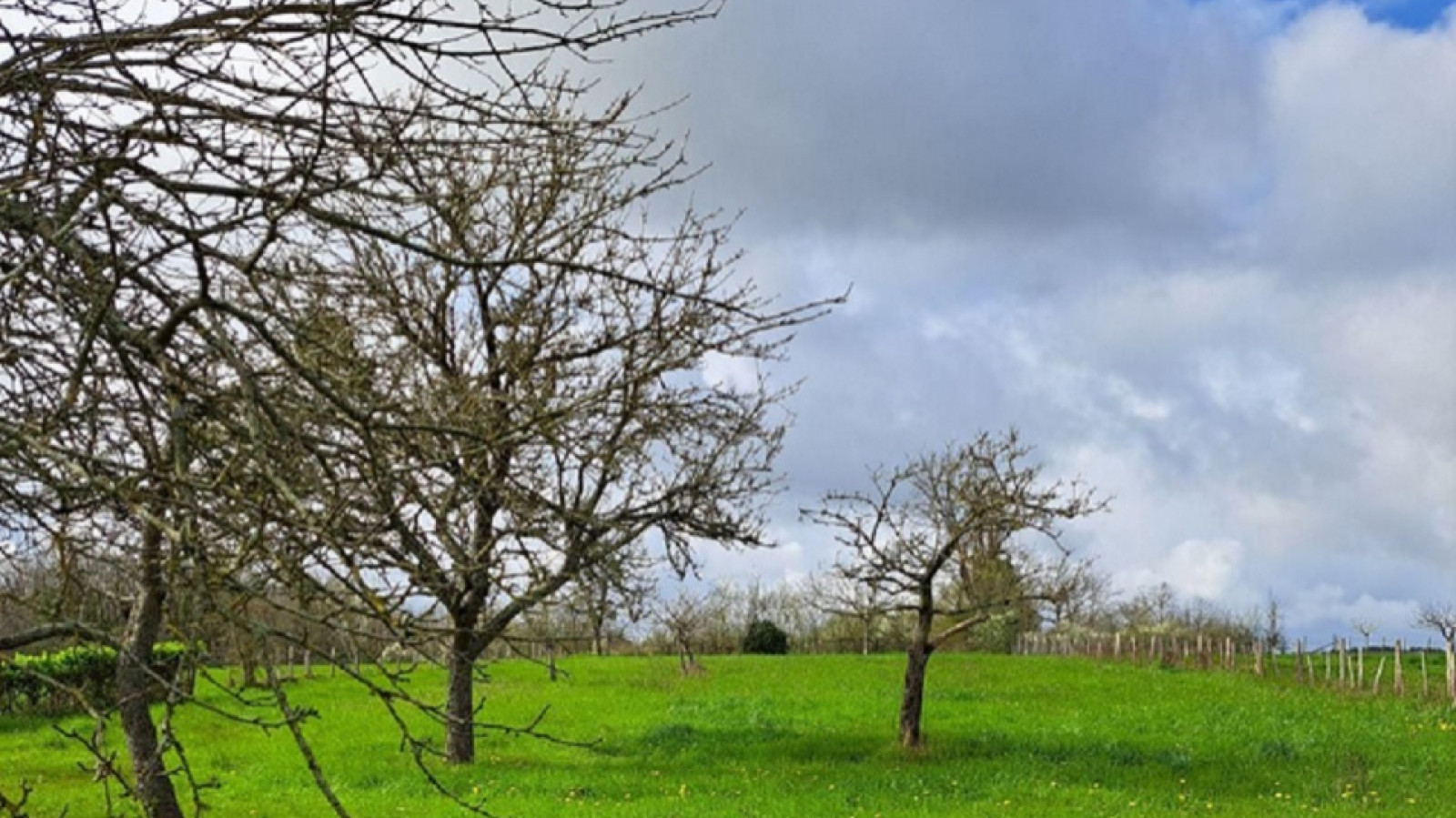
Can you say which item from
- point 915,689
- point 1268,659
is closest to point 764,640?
point 1268,659

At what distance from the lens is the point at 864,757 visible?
58.2 feet

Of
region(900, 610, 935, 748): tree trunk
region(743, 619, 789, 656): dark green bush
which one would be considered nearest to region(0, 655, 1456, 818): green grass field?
region(900, 610, 935, 748): tree trunk

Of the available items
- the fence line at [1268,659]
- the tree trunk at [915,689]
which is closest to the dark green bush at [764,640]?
the fence line at [1268,659]

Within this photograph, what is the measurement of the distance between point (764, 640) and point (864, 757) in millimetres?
30662

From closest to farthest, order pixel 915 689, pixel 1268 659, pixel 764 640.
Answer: pixel 915 689 < pixel 1268 659 < pixel 764 640

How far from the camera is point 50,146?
10.5 feet

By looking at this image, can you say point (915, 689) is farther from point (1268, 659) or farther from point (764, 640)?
point (764, 640)

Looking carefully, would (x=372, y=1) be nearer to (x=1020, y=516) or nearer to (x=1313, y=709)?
(x=1020, y=516)

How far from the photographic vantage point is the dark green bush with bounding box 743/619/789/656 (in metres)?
48.0

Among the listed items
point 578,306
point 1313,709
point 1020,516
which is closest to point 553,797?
point 578,306

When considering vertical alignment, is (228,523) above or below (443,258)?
below

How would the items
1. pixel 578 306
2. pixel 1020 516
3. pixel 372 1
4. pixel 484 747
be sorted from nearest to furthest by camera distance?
1. pixel 372 1
2. pixel 578 306
3. pixel 1020 516
4. pixel 484 747

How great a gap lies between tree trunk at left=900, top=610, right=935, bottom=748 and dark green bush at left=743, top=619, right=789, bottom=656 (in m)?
29.8

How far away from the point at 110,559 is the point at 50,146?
1017 millimetres
